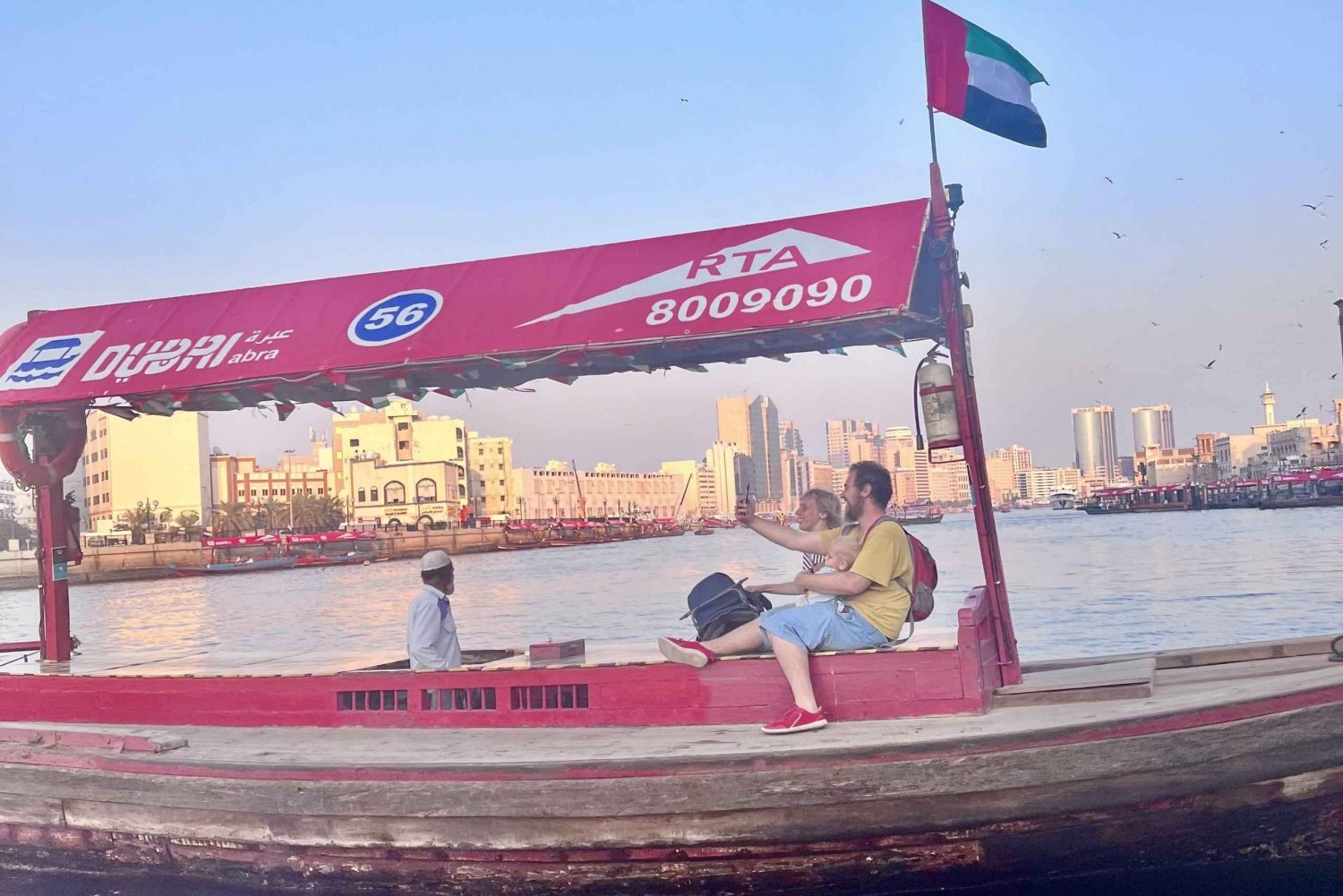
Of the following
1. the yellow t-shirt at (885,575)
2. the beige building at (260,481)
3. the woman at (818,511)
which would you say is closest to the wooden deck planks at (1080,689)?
the yellow t-shirt at (885,575)

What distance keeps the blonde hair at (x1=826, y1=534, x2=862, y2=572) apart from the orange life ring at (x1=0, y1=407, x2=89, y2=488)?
560 cm

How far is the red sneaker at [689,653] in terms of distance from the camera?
6.60m

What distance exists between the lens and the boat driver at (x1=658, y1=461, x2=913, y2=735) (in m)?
6.30

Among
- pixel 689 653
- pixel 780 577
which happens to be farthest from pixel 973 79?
pixel 780 577

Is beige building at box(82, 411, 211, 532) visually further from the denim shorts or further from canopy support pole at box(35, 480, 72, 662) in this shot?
the denim shorts

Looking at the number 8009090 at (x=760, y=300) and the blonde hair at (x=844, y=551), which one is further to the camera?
the number 8009090 at (x=760, y=300)

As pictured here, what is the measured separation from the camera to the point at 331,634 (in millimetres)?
31234

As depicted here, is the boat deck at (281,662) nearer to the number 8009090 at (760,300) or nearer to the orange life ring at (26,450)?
the orange life ring at (26,450)

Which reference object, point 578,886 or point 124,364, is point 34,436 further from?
point 578,886

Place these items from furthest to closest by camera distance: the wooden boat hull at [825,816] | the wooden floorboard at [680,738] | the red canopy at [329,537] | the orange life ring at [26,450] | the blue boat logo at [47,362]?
the red canopy at [329,537], the orange life ring at [26,450], the blue boat logo at [47,362], the wooden floorboard at [680,738], the wooden boat hull at [825,816]

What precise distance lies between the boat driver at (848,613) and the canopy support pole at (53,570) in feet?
17.1

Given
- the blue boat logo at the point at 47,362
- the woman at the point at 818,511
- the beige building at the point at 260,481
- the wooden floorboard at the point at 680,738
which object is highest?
the beige building at the point at 260,481

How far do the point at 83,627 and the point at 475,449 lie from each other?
447ft

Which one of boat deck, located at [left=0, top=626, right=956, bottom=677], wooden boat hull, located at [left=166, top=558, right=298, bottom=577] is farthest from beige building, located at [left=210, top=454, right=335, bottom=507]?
boat deck, located at [left=0, top=626, right=956, bottom=677]
